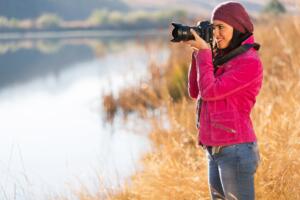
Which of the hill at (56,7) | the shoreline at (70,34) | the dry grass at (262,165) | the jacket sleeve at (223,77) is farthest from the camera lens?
the hill at (56,7)

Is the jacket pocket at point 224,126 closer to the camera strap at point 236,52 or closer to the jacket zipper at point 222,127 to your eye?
the jacket zipper at point 222,127

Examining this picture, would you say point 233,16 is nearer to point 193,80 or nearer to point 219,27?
point 219,27

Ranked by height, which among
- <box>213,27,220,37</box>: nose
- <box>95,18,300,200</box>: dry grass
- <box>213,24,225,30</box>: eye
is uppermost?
<box>213,24,225,30</box>: eye

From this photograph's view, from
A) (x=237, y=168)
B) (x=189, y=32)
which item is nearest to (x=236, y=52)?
(x=189, y=32)

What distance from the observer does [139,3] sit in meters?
41.1

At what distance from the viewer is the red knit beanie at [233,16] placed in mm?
2281

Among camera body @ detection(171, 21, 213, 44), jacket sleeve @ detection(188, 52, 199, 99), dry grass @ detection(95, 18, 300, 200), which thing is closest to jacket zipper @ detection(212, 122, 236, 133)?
jacket sleeve @ detection(188, 52, 199, 99)

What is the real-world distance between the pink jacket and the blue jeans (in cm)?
3

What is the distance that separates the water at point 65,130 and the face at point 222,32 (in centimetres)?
143

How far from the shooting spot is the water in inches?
171

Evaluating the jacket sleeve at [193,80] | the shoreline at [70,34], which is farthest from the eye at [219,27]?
the shoreline at [70,34]

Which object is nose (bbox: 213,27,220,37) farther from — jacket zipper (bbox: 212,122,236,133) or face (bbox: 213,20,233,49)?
jacket zipper (bbox: 212,122,236,133)

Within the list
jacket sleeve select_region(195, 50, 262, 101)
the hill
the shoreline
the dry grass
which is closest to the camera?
jacket sleeve select_region(195, 50, 262, 101)

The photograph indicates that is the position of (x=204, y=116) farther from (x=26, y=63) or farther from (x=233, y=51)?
(x=26, y=63)
